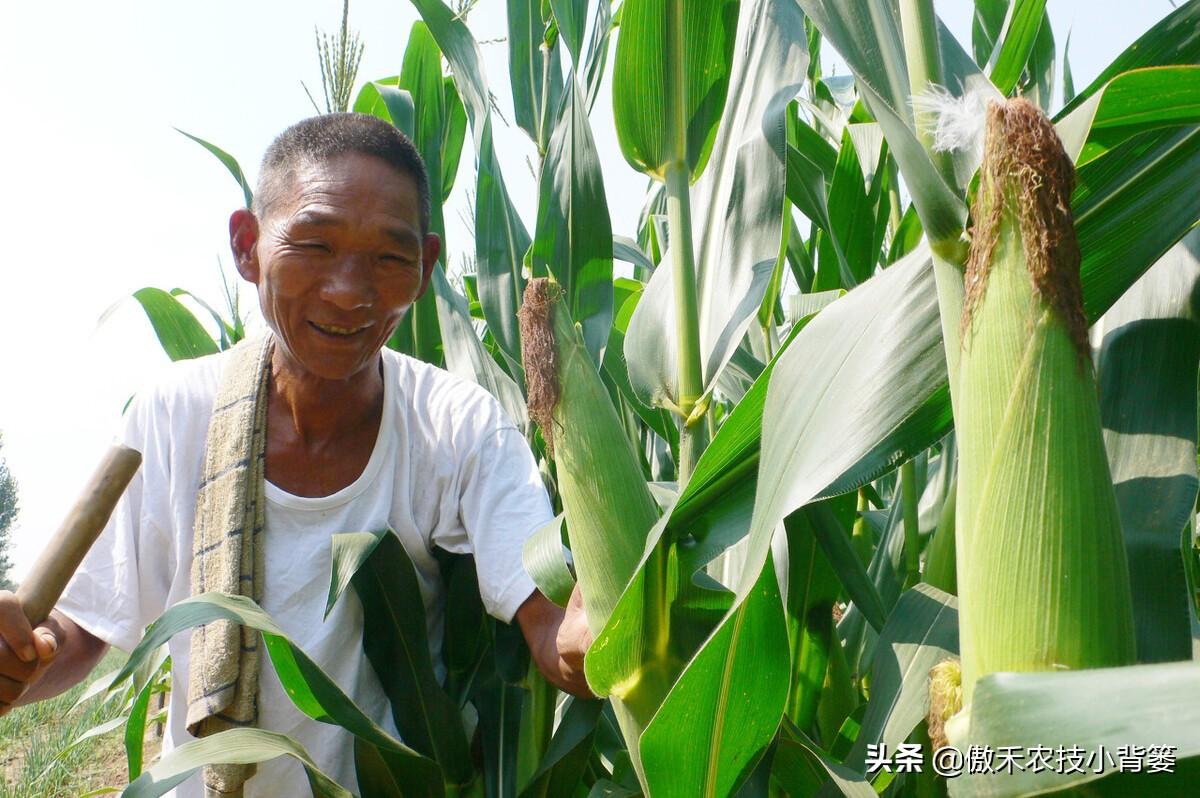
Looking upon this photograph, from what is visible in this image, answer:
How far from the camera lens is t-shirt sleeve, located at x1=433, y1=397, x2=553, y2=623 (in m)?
1.32

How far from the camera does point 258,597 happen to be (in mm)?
1438

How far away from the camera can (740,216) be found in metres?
1.09

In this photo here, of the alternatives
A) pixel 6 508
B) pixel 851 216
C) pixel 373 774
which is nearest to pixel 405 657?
pixel 373 774

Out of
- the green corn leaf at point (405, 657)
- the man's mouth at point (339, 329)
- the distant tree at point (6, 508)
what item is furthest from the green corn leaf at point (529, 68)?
the distant tree at point (6, 508)

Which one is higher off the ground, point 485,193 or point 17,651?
point 485,193

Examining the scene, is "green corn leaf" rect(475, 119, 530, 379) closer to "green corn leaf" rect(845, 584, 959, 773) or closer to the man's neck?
the man's neck

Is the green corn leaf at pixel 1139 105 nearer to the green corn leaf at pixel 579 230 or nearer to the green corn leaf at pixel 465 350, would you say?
the green corn leaf at pixel 579 230

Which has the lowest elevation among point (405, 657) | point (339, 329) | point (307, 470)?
point (405, 657)

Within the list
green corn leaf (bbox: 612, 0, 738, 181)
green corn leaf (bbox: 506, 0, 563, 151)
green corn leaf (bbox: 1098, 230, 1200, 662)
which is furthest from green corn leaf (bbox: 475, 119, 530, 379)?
green corn leaf (bbox: 1098, 230, 1200, 662)

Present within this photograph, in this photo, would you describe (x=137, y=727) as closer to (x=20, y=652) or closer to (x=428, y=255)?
(x=20, y=652)

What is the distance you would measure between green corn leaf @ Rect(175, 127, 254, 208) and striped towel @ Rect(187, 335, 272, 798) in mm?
486

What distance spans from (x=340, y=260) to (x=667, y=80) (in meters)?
0.60

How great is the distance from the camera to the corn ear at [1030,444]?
0.48m

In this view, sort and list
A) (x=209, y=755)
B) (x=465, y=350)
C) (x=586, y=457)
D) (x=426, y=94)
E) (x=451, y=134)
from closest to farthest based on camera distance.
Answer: (x=586, y=457) < (x=209, y=755) < (x=465, y=350) < (x=426, y=94) < (x=451, y=134)
